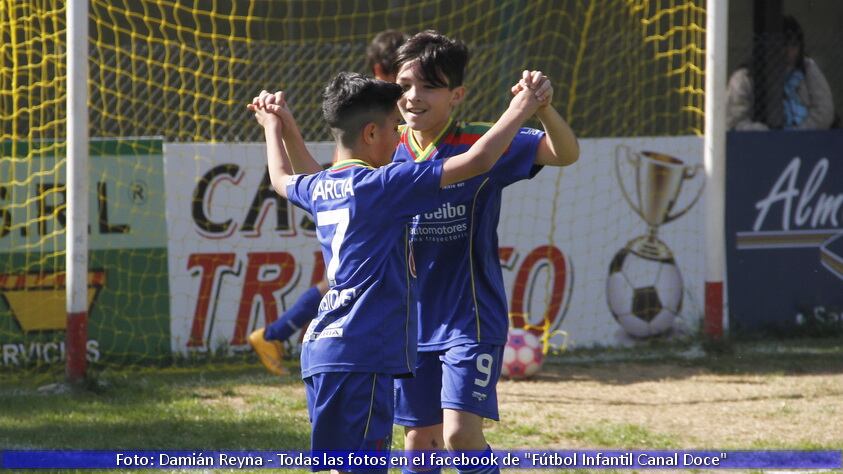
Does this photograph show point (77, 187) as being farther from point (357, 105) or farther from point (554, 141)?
point (554, 141)

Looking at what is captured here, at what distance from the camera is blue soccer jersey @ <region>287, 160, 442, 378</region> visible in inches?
134

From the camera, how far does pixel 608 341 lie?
320 inches

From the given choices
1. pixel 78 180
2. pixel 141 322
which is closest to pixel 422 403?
pixel 78 180

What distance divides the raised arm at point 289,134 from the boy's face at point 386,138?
43cm

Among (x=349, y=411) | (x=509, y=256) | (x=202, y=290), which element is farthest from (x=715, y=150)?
(x=349, y=411)

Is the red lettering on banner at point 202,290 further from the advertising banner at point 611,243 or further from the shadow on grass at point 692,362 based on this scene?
the shadow on grass at point 692,362

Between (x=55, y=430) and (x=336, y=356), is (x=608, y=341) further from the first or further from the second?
(x=336, y=356)

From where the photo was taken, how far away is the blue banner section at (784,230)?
8422mm

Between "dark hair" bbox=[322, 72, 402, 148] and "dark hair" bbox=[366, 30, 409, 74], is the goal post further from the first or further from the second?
"dark hair" bbox=[322, 72, 402, 148]

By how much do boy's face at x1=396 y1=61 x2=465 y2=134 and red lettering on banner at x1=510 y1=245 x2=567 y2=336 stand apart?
4009mm

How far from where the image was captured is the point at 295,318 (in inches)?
274

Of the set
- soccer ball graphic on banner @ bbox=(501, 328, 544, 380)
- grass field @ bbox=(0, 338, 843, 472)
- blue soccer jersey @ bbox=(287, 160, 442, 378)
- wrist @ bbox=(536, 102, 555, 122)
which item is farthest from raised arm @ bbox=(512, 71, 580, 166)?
soccer ball graphic on banner @ bbox=(501, 328, 544, 380)

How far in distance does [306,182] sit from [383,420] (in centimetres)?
81

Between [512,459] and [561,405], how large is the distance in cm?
137
